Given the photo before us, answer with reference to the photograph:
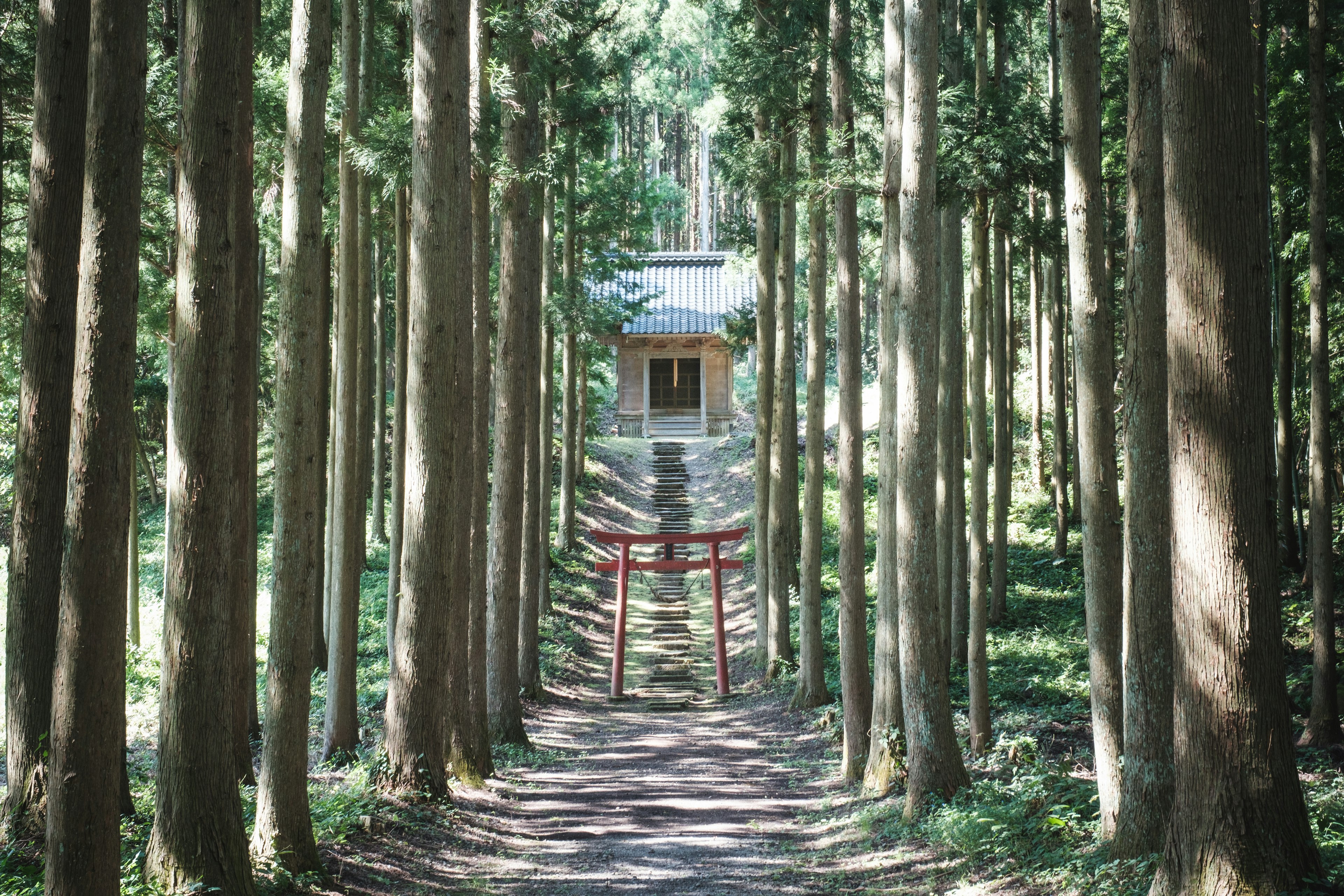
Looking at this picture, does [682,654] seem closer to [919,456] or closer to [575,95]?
[575,95]

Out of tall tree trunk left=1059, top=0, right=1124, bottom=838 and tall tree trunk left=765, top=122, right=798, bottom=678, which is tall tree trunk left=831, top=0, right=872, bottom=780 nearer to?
tall tree trunk left=765, top=122, right=798, bottom=678

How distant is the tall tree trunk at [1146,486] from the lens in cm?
542

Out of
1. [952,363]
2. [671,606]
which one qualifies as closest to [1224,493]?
[952,363]

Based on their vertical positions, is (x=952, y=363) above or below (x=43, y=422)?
above

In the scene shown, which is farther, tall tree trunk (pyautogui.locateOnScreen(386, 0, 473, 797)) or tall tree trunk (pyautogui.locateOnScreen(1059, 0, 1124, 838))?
tall tree trunk (pyautogui.locateOnScreen(386, 0, 473, 797))

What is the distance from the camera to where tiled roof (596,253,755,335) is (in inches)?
1326

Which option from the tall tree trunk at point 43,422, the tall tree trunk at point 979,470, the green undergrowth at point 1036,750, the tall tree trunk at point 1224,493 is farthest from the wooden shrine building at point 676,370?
the tall tree trunk at point 1224,493

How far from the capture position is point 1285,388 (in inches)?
521

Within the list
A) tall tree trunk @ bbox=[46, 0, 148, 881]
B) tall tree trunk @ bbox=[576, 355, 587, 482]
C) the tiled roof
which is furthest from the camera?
the tiled roof

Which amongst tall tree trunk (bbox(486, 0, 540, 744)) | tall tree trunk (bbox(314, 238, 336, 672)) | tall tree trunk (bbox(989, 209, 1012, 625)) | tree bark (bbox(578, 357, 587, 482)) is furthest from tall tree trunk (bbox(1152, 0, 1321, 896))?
tree bark (bbox(578, 357, 587, 482))

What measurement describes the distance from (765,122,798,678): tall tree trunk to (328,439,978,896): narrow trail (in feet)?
3.39

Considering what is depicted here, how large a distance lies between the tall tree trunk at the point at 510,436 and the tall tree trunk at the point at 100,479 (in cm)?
693

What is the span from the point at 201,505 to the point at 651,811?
5290mm

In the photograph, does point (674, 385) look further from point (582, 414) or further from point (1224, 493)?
point (1224, 493)
